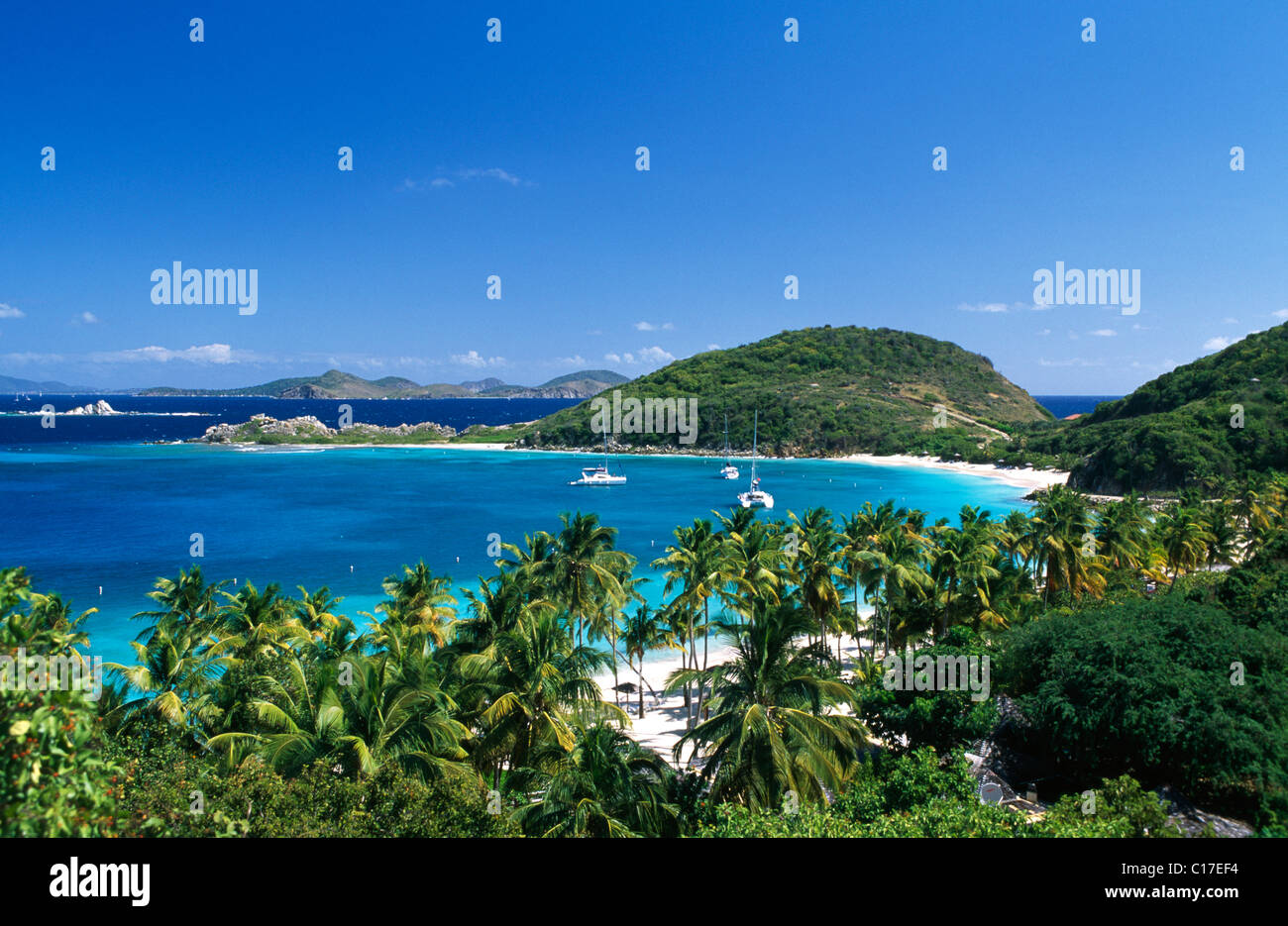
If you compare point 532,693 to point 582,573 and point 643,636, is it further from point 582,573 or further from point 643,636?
point 643,636

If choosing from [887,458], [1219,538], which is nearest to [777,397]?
[887,458]

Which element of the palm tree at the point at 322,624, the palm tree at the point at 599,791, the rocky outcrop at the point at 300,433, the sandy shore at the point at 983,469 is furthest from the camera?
the rocky outcrop at the point at 300,433

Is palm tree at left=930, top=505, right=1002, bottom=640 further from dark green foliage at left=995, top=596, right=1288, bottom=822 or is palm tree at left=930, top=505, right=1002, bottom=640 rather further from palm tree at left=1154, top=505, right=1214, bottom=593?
palm tree at left=1154, top=505, right=1214, bottom=593

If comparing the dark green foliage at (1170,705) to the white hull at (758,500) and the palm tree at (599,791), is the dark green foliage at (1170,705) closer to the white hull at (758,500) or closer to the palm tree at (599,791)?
the palm tree at (599,791)

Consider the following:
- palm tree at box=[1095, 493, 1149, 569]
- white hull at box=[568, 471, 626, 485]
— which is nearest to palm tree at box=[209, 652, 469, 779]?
palm tree at box=[1095, 493, 1149, 569]

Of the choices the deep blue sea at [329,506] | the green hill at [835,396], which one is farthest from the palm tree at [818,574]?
the green hill at [835,396]

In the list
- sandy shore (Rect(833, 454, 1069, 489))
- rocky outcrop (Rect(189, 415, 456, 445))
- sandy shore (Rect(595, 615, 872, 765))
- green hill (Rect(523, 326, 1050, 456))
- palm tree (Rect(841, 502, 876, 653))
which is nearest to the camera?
sandy shore (Rect(595, 615, 872, 765))
